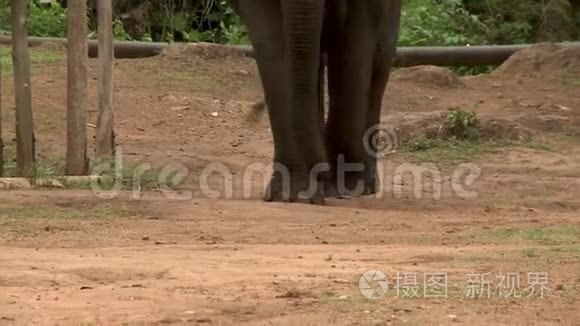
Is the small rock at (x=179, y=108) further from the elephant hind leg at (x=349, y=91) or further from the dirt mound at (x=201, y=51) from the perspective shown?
the elephant hind leg at (x=349, y=91)

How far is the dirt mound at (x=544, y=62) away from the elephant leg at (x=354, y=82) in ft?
23.3

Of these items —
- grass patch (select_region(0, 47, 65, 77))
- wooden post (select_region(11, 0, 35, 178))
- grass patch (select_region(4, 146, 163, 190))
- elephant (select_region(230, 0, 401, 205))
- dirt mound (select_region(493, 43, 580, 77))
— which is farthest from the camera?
dirt mound (select_region(493, 43, 580, 77))

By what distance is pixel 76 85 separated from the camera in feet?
34.9

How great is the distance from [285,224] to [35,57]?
905 centimetres

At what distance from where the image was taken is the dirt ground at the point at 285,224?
5348 millimetres

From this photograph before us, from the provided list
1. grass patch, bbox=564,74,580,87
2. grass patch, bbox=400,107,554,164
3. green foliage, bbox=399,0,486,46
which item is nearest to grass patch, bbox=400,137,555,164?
grass patch, bbox=400,107,554,164

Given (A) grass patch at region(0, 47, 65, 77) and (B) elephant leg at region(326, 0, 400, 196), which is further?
(A) grass patch at region(0, 47, 65, 77)

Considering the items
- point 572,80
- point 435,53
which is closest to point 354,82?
point 572,80

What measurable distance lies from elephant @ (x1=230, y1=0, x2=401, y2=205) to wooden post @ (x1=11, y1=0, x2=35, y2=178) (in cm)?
168

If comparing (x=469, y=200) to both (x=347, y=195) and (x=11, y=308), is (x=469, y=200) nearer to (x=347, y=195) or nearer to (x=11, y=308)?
(x=347, y=195)

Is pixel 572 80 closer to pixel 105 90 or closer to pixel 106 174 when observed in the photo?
pixel 105 90

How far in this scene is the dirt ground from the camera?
5348 millimetres

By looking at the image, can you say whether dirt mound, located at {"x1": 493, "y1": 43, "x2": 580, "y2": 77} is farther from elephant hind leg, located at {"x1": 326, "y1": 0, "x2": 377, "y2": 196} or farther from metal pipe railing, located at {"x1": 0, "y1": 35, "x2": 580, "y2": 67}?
elephant hind leg, located at {"x1": 326, "y1": 0, "x2": 377, "y2": 196}

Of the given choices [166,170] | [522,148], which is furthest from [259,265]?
[522,148]
